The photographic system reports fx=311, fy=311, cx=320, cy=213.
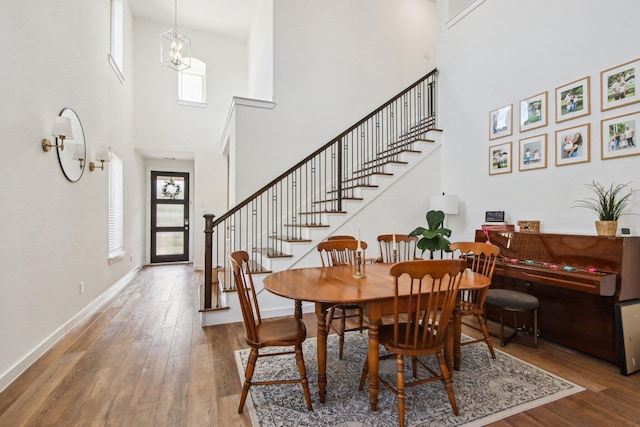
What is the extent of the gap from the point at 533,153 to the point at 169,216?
7463 mm

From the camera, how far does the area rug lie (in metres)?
1.85

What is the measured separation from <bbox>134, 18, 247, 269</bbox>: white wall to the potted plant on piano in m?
6.38

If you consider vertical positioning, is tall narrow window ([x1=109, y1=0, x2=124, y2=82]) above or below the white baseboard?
above

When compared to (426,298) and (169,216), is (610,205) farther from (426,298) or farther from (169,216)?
(169,216)

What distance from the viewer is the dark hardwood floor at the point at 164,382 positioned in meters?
1.86

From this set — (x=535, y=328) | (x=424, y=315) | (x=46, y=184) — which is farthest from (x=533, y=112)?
(x=46, y=184)

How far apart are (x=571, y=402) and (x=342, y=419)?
149cm

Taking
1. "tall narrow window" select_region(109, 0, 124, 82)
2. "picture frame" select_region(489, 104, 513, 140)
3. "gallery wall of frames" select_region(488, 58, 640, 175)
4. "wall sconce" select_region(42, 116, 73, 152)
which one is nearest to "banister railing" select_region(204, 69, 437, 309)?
"picture frame" select_region(489, 104, 513, 140)

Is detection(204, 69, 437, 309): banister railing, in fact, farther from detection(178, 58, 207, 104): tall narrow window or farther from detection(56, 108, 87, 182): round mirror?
detection(178, 58, 207, 104): tall narrow window

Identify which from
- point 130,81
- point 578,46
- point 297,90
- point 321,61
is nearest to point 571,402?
point 578,46

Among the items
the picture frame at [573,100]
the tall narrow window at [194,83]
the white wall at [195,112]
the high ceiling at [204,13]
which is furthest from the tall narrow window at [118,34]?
the picture frame at [573,100]

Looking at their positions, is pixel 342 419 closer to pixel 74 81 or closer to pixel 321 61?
pixel 74 81

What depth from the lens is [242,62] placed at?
734 centimetres

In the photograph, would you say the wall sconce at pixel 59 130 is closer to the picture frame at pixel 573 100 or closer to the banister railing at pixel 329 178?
the banister railing at pixel 329 178
